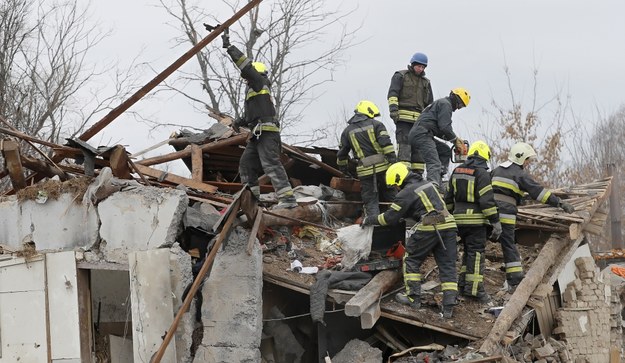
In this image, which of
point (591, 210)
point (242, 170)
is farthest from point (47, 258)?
point (591, 210)

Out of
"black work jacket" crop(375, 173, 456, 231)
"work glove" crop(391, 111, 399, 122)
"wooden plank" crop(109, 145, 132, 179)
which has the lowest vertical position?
"black work jacket" crop(375, 173, 456, 231)

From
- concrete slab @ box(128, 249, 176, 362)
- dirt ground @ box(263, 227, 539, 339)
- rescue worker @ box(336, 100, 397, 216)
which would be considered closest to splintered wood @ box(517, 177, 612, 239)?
dirt ground @ box(263, 227, 539, 339)

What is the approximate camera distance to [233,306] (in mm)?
→ 8453

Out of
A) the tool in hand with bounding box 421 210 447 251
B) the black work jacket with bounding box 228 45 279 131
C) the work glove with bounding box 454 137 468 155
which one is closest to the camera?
the tool in hand with bounding box 421 210 447 251

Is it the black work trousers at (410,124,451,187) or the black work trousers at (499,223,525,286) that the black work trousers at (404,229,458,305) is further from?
the black work trousers at (410,124,451,187)

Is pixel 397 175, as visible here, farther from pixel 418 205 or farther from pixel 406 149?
pixel 406 149

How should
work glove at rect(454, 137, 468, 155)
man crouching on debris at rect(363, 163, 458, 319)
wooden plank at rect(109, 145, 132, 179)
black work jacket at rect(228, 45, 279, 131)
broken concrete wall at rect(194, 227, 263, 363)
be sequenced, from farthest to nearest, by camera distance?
1. work glove at rect(454, 137, 468, 155)
2. black work jacket at rect(228, 45, 279, 131)
3. wooden plank at rect(109, 145, 132, 179)
4. man crouching on debris at rect(363, 163, 458, 319)
5. broken concrete wall at rect(194, 227, 263, 363)

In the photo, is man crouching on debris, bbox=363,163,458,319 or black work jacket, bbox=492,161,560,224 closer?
man crouching on debris, bbox=363,163,458,319

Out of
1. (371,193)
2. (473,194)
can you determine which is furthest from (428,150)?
(473,194)

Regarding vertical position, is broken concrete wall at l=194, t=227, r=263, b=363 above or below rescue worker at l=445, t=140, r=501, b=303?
below

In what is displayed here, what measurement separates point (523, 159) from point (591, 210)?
213 cm

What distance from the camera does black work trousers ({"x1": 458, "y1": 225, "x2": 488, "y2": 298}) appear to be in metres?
9.45

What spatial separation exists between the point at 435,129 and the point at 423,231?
7.86ft

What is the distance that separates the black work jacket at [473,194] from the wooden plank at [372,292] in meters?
1.07
